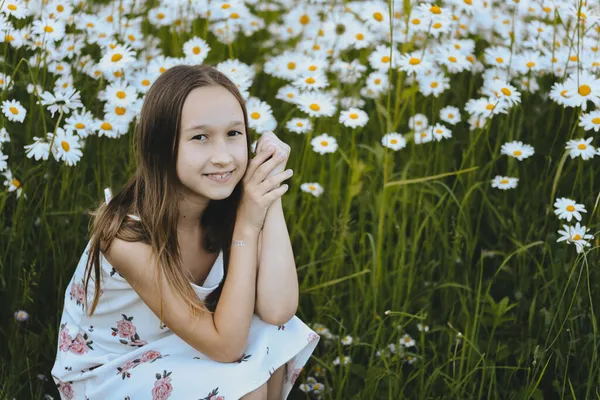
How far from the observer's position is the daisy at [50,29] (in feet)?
6.31

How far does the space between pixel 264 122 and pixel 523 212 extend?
67cm

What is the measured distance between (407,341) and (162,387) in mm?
589

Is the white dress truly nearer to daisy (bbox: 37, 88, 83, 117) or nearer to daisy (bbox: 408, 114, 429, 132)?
daisy (bbox: 37, 88, 83, 117)

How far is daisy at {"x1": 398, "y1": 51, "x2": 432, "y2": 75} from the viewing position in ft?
6.56

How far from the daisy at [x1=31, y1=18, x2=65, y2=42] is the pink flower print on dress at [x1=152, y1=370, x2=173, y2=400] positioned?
0.92 metres

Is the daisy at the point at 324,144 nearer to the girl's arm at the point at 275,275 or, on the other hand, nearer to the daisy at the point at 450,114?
the daisy at the point at 450,114

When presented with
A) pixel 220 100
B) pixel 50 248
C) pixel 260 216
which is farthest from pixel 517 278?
pixel 50 248

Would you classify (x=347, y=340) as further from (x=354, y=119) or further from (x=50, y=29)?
(x=50, y=29)

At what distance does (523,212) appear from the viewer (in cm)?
198

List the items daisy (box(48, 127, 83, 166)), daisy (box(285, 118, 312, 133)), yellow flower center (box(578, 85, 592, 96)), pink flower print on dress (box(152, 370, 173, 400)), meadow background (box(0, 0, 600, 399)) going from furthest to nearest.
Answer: daisy (box(285, 118, 312, 133))
yellow flower center (box(578, 85, 592, 96))
daisy (box(48, 127, 83, 166))
meadow background (box(0, 0, 600, 399))
pink flower print on dress (box(152, 370, 173, 400))

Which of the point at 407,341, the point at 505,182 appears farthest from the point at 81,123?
the point at 505,182

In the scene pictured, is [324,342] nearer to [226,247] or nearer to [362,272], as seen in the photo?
[362,272]

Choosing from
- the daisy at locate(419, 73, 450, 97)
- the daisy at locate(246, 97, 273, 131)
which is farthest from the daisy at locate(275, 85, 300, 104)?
the daisy at locate(419, 73, 450, 97)

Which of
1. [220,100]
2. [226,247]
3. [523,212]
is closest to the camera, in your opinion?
[220,100]
